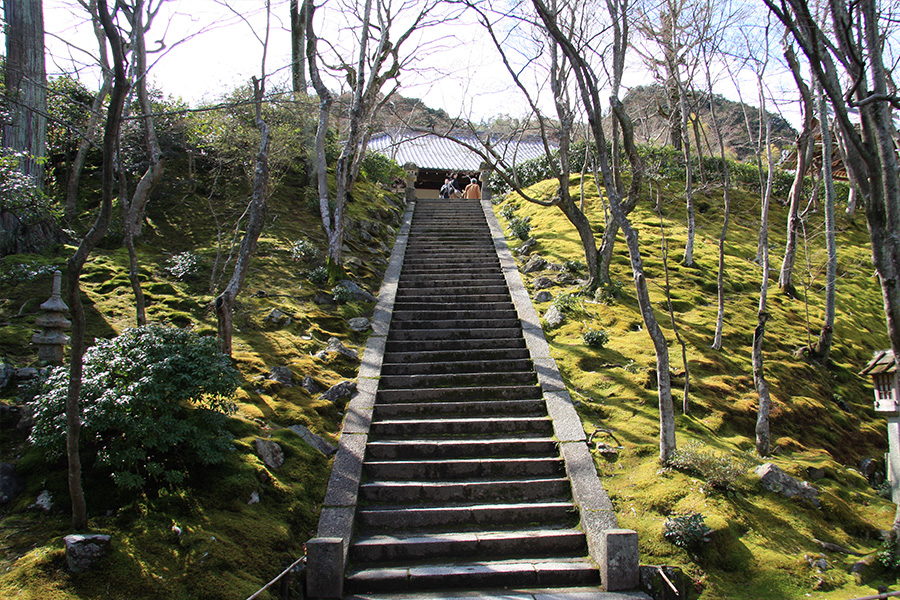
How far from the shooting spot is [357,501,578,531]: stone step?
6.12 metres

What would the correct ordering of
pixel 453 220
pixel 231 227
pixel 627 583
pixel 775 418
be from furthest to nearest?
pixel 453 220 < pixel 231 227 < pixel 775 418 < pixel 627 583

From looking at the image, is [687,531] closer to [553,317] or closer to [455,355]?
[455,355]

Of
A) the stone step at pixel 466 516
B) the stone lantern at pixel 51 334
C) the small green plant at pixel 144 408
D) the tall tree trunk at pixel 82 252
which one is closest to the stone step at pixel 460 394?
the stone step at pixel 466 516

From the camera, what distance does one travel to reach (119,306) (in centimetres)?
904

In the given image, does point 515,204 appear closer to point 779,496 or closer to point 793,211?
point 793,211

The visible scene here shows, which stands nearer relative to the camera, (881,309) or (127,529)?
(127,529)

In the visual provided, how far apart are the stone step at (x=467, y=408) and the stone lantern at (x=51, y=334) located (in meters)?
4.09

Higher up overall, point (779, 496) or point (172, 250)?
point (172, 250)

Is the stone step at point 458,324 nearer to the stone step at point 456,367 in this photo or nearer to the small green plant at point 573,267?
the stone step at point 456,367

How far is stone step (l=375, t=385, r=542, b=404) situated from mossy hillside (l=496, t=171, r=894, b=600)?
0.86 metres

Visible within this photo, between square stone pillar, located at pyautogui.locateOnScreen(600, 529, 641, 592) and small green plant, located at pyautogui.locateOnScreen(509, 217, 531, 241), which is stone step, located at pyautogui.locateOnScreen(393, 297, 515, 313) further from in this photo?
square stone pillar, located at pyautogui.locateOnScreen(600, 529, 641, 592)

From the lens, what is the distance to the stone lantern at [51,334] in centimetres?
632

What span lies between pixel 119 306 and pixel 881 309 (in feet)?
58.1

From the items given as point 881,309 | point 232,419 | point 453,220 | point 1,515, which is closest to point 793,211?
point 881,309
